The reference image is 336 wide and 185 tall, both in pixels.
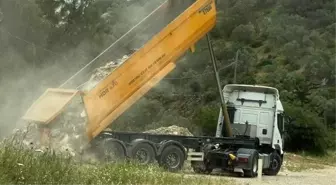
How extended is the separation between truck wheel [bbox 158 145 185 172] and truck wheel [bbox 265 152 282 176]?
456cm

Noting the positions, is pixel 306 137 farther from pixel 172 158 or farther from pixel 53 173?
pixel 53 173

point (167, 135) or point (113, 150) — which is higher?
point (167, 135)

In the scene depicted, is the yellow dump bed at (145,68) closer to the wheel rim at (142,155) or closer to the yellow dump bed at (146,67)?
the yellow dump bed at (146,67)

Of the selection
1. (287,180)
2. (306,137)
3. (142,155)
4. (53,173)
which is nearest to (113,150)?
(142,155)

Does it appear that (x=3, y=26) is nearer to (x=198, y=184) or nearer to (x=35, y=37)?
(x=35, y=37)

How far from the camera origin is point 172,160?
1791cm

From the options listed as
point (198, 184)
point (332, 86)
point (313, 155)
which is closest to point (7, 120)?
point (198, 184)

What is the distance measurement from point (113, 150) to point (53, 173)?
778 centimetres

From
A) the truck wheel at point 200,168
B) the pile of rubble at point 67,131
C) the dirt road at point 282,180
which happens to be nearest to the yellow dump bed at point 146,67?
the pile of rubble at point 67,131

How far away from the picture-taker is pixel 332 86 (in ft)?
201

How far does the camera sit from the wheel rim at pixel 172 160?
1767 cm

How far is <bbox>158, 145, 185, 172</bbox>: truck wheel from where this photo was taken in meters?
17.5

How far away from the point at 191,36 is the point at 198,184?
7.23m

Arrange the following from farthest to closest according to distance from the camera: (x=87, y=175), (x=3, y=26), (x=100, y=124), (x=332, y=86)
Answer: (x=332, y=86)
(x=3, y=26)
(x=100, y=124)
(x=87, y=175)
